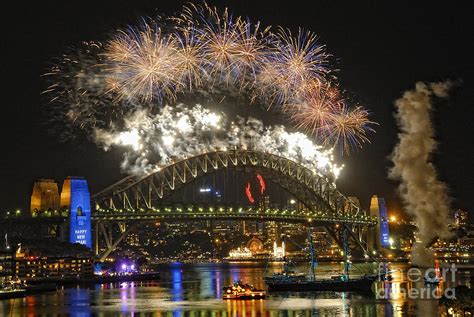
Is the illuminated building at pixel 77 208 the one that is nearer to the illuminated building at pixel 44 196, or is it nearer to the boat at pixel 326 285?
the illuminated building at pixel 44 196

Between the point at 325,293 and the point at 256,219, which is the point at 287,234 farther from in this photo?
the point at 325,293

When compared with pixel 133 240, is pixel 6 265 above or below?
below

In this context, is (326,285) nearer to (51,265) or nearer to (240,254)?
→ (51,265)

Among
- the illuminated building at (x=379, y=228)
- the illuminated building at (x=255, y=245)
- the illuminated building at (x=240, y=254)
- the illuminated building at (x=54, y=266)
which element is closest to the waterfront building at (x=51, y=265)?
the illuminated building at (x=54, y=266)

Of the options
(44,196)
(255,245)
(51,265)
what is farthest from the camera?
(255,245)

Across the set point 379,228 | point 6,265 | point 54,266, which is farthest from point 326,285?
point 379,228

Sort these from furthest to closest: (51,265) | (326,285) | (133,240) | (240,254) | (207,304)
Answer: (240,254) < (133,240) < (51,265) < (326,285) < (207,304)
